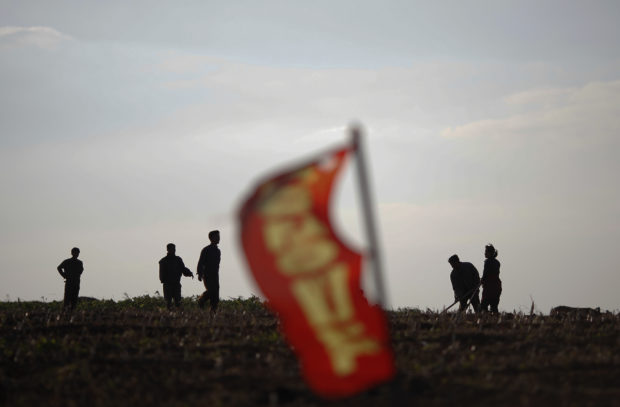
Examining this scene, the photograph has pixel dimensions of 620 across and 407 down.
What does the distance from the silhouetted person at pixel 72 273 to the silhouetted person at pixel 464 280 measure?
29.7 feet

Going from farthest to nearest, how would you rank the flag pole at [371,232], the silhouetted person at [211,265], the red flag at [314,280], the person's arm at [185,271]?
the person's arm at [185,271], the silhouetted person at [211,265], the red flag at [314,280], the flag pole at [371,232]

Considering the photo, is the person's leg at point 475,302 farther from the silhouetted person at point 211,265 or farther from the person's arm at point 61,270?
the person's arm at point 61,270

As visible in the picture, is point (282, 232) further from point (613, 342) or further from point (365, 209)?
point (613, 342)

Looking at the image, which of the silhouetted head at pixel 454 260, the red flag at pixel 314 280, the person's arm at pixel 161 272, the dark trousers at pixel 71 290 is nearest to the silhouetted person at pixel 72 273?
the dark trousers at pixel 71 290

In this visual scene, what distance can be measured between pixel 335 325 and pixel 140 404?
115 inches

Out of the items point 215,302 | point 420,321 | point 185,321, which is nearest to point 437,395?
point 420,321

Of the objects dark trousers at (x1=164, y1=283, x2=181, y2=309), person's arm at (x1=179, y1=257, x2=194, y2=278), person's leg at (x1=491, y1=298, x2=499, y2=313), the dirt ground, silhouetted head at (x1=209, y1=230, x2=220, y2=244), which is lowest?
the dirt ground

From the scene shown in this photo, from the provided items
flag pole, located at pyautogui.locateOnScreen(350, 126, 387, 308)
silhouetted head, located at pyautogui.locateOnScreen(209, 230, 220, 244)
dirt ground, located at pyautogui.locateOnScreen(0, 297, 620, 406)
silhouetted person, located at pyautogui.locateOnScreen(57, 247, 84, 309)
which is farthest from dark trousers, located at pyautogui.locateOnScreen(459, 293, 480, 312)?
flag pole, located at pyautogui.locateOnScreen(350, 126, 387, 308)

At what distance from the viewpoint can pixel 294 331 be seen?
22.1 ft

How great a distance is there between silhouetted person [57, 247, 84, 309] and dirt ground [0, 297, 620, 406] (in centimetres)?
463

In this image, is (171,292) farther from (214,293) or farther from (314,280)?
(314,280)

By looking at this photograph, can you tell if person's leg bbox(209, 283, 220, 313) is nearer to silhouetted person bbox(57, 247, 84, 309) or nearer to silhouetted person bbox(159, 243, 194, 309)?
silhouetted person bbox(159, 243, 194, 309)

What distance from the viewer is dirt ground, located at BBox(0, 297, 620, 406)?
28.0 feet

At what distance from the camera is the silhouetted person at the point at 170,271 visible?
20141mm
